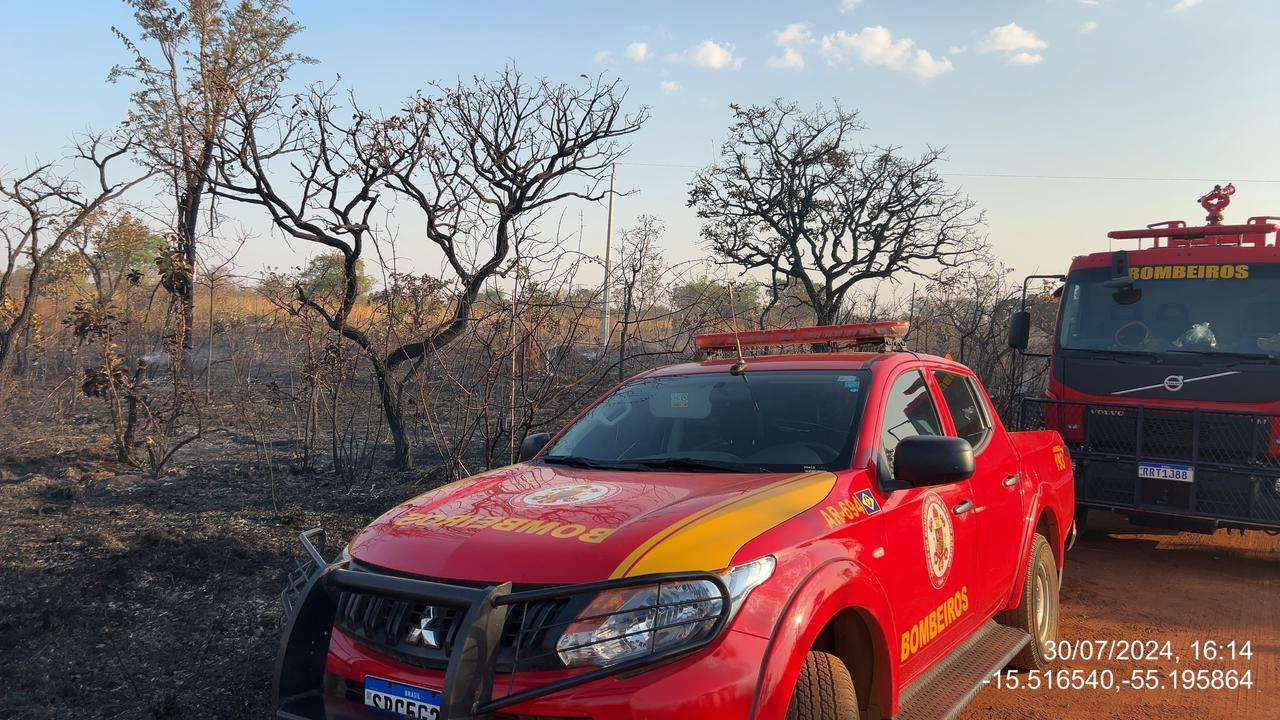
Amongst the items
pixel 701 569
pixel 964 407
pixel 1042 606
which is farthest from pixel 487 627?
pixel 1042 606

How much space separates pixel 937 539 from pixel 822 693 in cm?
124

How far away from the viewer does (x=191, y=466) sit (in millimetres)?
9594

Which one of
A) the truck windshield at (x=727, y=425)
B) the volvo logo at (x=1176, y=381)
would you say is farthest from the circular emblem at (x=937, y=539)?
the volvo logo at (x=1176, y=381)

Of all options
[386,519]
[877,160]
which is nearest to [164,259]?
[386,519]

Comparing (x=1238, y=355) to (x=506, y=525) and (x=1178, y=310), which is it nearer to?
(x=1178, y=310)

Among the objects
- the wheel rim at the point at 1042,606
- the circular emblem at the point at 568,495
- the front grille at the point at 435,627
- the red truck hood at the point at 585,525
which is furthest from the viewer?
the wheel rim at the point at 1042,606

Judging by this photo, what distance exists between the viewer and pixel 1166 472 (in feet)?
23.5

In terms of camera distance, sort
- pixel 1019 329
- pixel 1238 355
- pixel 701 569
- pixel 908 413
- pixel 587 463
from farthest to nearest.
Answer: pixel 1019 329 < pixel 1238 355 < pixel 908 413 < pixel 587 463 < pixel 701 569

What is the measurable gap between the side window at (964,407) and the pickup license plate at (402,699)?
2.92m

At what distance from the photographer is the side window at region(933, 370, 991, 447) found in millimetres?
4340

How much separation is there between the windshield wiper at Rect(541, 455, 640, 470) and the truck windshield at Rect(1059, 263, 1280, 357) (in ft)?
19.8

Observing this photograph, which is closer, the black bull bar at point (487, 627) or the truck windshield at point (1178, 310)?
the black bull bar at point (487, 627)

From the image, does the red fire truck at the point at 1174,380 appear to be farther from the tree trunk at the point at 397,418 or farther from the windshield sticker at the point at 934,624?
the tree trunk at the point at 397,418

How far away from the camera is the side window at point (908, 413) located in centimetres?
362
